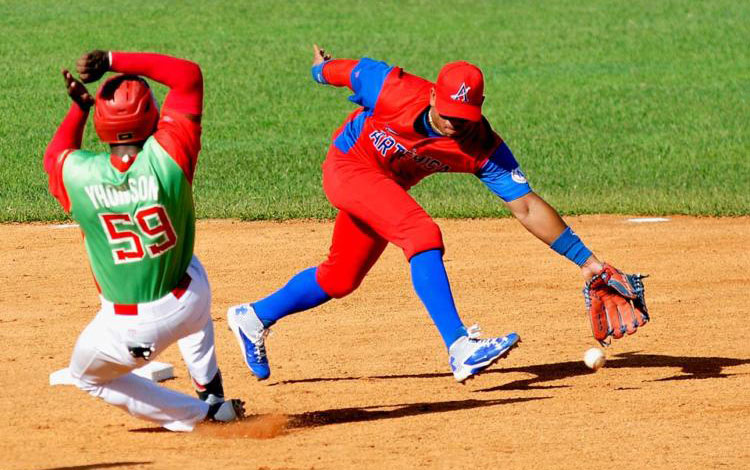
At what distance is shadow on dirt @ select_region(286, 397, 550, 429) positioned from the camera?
305 inches

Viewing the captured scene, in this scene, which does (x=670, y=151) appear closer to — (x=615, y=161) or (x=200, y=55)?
(x=615, y=161)

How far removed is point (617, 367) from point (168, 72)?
3756mm

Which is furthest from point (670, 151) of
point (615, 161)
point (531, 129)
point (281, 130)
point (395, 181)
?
point (395, 181)

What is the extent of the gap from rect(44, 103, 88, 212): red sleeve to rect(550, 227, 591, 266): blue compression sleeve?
2951mm

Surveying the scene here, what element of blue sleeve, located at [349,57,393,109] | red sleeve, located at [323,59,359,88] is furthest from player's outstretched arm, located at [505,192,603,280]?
red sleeve, located at [323,59,359,88]

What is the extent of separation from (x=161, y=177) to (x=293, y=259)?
5388 mm

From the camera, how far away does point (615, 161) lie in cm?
1678

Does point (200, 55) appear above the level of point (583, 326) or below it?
below

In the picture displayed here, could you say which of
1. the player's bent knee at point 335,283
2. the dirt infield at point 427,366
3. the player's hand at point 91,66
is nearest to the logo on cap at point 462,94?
the player's bent knee at point 335,283

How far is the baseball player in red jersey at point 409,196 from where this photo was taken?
777cm

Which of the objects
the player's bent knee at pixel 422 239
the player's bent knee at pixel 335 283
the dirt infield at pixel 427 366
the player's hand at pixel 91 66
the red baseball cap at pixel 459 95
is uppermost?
the player's hand at pixel 91 66

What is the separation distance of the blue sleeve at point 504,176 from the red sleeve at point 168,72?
2.03 metres

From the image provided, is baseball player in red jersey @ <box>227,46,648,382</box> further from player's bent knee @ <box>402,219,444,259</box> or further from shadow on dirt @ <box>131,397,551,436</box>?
shadow on dirt @ <box>131,397,551,436</box>

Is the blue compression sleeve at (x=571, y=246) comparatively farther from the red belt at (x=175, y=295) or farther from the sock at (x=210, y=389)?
the red belt at (x=175, y=295)
